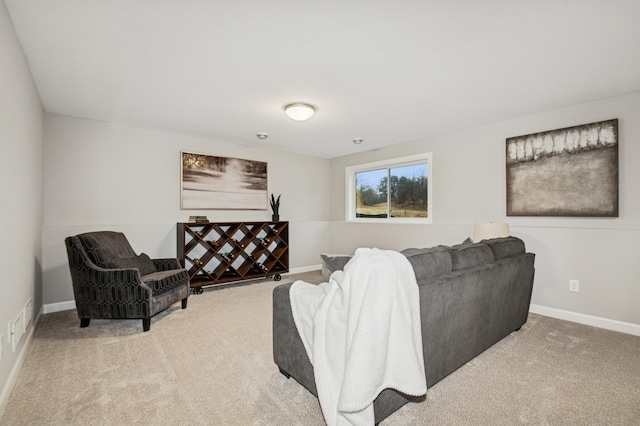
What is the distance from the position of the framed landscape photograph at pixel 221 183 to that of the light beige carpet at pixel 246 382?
211 centimetres

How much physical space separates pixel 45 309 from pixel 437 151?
5216 millimetres

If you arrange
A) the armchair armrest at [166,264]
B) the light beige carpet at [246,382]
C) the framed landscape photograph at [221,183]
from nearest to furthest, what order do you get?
the light beige carpet at [246,382] < the armchair armrest at [166,264] < the framed landscape photograph at [221,183]

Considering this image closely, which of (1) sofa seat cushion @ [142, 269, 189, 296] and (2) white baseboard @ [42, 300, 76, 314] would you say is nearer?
(1) sofa seat cushion @ [142, 269, 189, 296]

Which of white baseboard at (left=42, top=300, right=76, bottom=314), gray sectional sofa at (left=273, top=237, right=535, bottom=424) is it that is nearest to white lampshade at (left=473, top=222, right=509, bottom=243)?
gray sectional sofa at (left=273, top=237, right=535, bottom=424)

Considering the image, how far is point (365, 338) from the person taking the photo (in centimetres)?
137

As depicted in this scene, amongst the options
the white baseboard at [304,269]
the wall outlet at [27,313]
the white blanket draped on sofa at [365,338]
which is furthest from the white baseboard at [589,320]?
the wall outlet at [27,313]

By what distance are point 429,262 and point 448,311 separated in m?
0.33

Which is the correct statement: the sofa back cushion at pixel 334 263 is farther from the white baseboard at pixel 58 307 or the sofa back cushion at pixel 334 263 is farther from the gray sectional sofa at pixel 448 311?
the white baseboard at pixel 58 307

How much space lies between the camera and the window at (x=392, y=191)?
4.70 m

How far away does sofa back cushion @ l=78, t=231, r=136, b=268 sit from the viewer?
3014 mm

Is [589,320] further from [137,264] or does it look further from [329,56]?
[137,264]

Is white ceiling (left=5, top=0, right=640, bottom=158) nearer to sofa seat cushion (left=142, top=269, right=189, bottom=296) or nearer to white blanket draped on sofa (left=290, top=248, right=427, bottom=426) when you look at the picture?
white blanket draped on sofa (left=290, top=248, right=427, bottom=426)

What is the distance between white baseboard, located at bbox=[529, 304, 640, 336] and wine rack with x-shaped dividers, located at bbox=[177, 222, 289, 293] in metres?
3.49

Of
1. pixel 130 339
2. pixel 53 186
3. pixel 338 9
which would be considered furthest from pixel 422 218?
pixel 53 186
